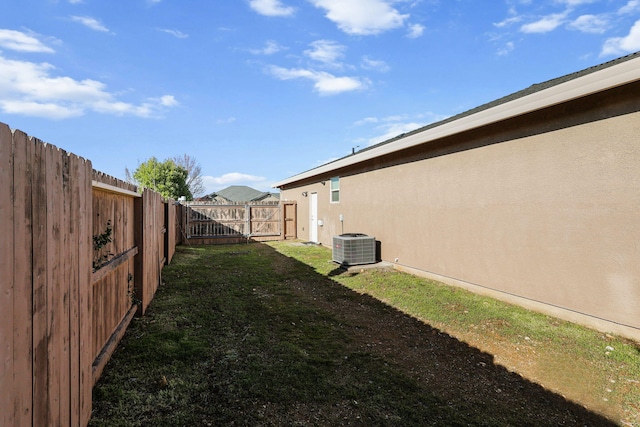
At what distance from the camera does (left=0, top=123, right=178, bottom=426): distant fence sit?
1275mm

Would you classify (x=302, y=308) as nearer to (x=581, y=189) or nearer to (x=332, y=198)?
(x=581, y=189)

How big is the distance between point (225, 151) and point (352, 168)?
3026cm

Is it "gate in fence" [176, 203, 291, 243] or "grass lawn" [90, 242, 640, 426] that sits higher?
"gate in fence" [176, 203, 291, 243]

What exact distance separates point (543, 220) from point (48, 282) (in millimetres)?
5930

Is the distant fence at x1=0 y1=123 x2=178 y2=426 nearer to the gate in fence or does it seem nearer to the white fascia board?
the white fascia board

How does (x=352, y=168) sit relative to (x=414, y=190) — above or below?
above

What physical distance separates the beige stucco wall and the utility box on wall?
3.22 ft

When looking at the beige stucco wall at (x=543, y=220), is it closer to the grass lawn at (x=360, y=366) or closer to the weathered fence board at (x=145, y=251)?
the grass lawn at (x=360, y=366)

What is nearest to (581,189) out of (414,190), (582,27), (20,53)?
(414,190)

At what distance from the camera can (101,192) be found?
9.78ft

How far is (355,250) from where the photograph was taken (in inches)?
328

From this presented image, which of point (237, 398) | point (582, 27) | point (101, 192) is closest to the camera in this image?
point (237, 398)

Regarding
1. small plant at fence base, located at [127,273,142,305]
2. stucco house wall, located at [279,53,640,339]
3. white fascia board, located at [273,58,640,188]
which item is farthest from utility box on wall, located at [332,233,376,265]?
small plant at fence base, located at [127,273,142,305]

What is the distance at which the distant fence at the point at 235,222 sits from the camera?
14.3 metres
